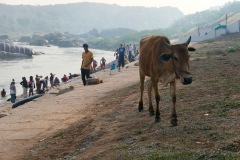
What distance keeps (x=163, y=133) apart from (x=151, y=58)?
2081 mm

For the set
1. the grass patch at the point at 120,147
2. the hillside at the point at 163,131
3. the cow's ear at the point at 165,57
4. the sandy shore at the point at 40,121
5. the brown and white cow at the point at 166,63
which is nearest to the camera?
the hillside at the point at 163,131

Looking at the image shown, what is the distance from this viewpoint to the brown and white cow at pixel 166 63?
717cm

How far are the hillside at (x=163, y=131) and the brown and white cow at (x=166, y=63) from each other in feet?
1.90

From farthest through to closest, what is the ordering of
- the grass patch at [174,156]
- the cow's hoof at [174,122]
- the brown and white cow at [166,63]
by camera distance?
the cow's hoof at [174,122] < the brown and white cow at [166,63] < the grass patch at [174,156]

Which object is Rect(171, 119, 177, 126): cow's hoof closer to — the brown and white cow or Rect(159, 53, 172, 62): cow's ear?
the brown and white cow

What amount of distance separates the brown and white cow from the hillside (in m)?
0.58

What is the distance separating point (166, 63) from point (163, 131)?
4.62 feet

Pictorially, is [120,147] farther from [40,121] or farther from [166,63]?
[40,121]

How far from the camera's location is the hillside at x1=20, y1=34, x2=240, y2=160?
5.93 metres

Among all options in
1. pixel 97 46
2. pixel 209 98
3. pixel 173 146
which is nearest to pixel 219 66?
pixel 209 98

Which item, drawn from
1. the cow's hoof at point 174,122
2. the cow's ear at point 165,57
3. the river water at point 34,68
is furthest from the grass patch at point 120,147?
the river water at point 34,68

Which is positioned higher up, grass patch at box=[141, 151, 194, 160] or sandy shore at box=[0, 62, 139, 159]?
grass patch at box=[141, 151, 194, 160]

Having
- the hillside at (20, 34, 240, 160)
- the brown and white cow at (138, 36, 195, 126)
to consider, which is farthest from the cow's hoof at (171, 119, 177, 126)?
the hillside at (20, 34, 240, 160)

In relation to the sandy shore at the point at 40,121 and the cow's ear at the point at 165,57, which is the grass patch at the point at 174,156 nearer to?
the cow's ear at the point at 165,57
